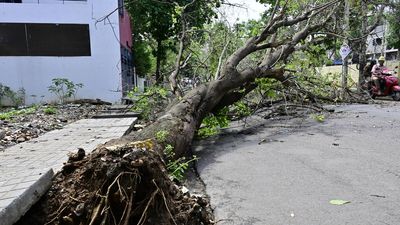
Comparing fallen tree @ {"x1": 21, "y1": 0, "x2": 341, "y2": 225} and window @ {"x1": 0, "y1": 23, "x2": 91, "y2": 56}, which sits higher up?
window @ {"x1": 0, "y1": 23, "x2": 91, "y2": 56}

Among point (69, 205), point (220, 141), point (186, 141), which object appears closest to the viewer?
point (69, 205)

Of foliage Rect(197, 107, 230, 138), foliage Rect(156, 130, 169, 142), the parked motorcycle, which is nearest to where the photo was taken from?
foliage Rect(156, 130, 169, 142)

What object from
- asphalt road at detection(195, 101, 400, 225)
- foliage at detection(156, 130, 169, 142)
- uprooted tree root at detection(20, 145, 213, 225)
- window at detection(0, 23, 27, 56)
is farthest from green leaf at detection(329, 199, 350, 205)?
window at detection(0, 23, 27, 56)

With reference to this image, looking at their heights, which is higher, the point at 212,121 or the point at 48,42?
the point at 48,42

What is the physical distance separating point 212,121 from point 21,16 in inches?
413

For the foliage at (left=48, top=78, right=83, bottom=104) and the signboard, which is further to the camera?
the foliage at (left=48, top=78, right=83, bottom=104)

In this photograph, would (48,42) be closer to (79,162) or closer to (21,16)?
(21,16)

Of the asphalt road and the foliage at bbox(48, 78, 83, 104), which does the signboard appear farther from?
the foliage at bbox(48, 78, 83, 104)

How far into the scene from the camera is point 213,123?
7.03m

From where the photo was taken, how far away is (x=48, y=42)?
14.3m

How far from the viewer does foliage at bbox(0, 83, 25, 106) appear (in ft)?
44.9

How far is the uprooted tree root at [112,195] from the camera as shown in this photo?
2.52 meters

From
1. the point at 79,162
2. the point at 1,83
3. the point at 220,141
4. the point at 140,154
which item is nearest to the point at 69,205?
the point at 79,162

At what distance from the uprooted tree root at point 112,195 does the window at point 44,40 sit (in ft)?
40.8
